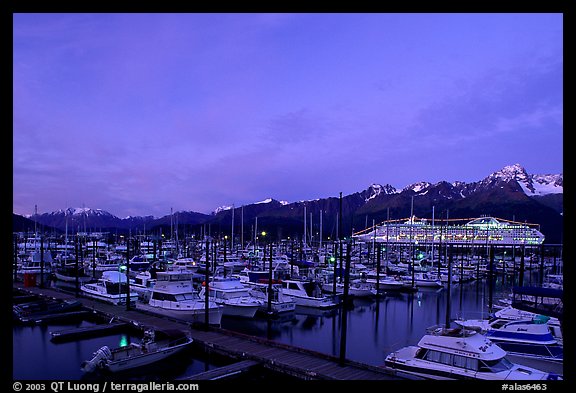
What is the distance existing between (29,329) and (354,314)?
20434 millimetres

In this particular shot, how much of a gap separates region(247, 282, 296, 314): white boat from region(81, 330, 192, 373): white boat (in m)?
9.72

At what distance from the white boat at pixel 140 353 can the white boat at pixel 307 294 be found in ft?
43.9

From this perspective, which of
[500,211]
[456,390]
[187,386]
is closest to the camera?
[456,390]

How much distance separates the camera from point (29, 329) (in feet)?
72.4

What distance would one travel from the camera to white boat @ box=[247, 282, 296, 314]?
25.9 metres

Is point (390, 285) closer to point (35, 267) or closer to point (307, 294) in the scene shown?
point (307, 294)

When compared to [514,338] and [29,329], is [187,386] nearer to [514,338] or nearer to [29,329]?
[514,338]

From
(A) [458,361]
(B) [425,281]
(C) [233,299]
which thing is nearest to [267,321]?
(C) [233,299]

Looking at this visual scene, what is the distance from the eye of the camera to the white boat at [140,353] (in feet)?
46.6

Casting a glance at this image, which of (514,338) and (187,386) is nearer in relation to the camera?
(187,386)

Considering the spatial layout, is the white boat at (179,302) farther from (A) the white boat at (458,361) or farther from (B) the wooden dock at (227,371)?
(A) the white boat at (458,361)

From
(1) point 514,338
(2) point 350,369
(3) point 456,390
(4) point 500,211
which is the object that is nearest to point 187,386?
(3) point 456,390
